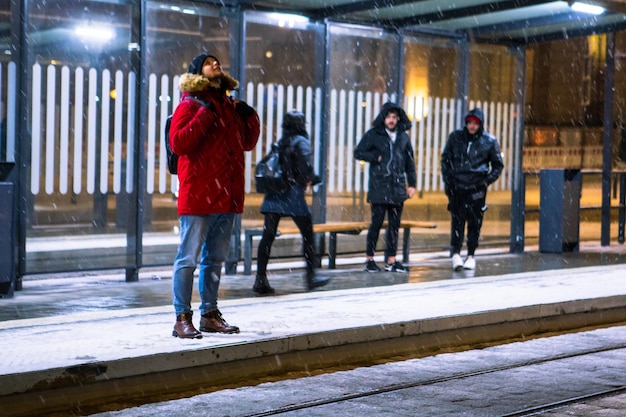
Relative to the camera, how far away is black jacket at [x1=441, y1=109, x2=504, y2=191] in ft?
41.0

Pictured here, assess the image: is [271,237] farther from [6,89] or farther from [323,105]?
[323,105]

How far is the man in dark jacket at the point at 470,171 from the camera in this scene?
12492 millimetres

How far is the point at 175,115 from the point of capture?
7.50m

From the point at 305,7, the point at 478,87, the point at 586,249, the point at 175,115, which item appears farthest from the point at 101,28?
the point at 586,249

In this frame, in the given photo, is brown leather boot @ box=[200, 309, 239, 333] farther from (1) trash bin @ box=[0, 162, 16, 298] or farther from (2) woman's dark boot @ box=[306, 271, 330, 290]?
(2) woman's dark boot @ box=[306, 271, 330, 290]

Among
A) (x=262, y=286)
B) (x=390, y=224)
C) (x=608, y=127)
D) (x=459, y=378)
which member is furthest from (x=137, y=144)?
(x=608, y=127)

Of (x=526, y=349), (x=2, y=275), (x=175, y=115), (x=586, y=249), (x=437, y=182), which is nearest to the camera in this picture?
(x=175, y=115)

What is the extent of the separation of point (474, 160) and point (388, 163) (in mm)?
1126

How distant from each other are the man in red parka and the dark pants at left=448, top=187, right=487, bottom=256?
5259mm


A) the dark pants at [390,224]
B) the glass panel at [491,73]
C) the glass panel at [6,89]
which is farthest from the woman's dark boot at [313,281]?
the glass panel at [491,73]

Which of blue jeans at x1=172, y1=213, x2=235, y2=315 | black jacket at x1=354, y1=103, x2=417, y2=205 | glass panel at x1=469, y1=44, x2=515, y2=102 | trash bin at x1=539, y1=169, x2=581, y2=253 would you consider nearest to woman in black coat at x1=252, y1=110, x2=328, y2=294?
black jacket at x1=354, y1=103, x2=417, y2=205

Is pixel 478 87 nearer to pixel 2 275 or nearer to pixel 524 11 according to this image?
pixel 524 11

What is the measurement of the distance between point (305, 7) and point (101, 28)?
2.54 m

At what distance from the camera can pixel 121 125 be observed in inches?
438
